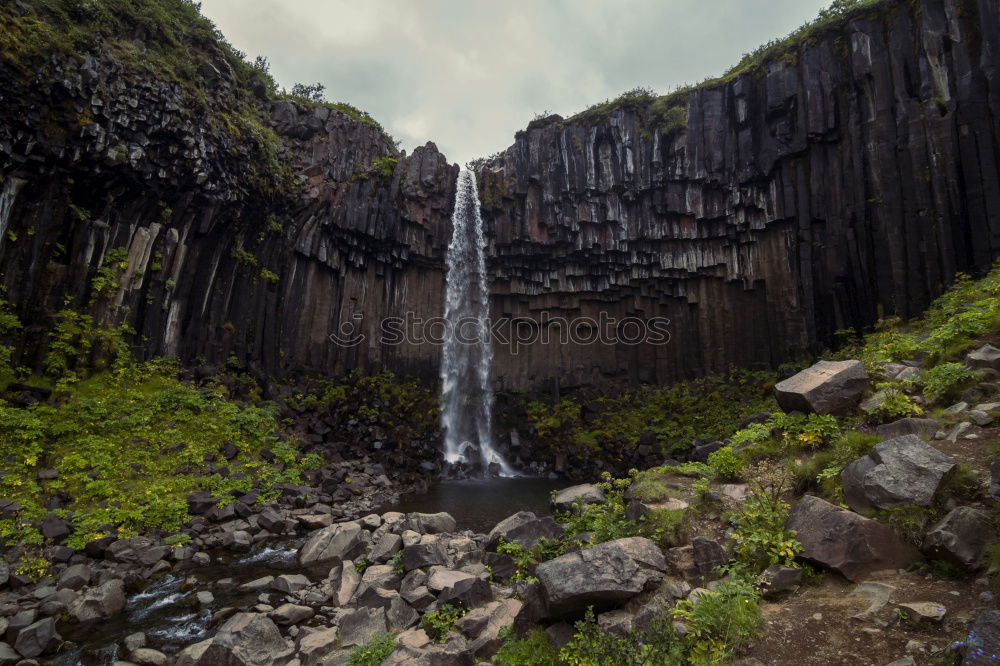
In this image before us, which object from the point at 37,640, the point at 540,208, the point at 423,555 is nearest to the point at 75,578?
the point at 37,640

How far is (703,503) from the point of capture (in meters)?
6.66

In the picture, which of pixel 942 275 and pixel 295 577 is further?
pixel 942 275

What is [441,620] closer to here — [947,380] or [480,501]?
[947,380]

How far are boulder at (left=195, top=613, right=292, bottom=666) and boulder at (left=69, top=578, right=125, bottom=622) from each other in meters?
2.64

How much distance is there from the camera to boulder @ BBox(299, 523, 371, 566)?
10250 millimetres

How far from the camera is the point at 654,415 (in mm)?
25812

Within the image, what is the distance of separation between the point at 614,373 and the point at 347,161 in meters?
19.7

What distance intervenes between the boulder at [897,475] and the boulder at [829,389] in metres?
2.52

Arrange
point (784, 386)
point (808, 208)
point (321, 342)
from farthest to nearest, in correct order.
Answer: point (321, 342), point (808, 208), point (784, 386)

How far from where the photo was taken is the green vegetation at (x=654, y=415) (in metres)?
22.6

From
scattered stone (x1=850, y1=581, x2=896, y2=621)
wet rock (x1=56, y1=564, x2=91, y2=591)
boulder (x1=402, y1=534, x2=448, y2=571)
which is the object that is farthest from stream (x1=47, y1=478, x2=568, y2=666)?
scattered stone (x1=850, y1=581, x2=896, y2=621)

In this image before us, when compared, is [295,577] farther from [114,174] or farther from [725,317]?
[725,317]

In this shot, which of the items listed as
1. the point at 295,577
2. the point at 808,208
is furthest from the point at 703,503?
the point at 808,208

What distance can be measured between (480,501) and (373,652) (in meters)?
12.0
